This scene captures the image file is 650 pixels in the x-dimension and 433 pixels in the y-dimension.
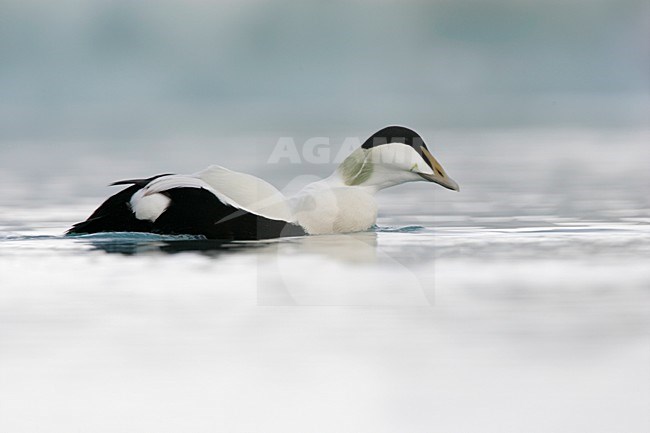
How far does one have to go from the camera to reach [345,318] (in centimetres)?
406

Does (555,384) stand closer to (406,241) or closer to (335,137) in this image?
(406,241)

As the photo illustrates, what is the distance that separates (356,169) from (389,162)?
0.54 ft

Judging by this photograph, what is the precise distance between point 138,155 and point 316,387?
25.5 feet

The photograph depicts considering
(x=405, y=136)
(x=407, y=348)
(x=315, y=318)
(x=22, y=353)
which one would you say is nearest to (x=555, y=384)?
(x=407, y=348)

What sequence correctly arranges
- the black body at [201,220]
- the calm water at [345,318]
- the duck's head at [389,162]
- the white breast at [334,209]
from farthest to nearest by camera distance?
the duck's head at [389,162], the white breast at [334,209], the black body at [201,220], the calm water at [345,318]

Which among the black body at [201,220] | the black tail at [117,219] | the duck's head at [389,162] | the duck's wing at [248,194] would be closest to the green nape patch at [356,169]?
the duck's head at [389,162]

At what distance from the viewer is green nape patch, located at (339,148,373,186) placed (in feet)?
20.8

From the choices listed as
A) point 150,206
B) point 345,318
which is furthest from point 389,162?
point 345,318

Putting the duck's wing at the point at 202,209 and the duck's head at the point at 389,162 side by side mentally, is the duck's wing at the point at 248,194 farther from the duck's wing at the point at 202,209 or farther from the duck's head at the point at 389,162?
the duck's head at the point at 389,162

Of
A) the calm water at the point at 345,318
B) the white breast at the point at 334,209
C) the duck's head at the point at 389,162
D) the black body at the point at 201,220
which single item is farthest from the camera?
the duck's head at the point at 389,162

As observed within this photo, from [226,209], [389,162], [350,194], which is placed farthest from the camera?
[389,162]

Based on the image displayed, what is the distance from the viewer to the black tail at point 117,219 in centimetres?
579

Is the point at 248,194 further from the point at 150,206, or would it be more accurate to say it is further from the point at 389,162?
the point at 389,162

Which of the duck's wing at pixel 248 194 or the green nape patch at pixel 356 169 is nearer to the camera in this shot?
the duck's wing at pixel 248 194
